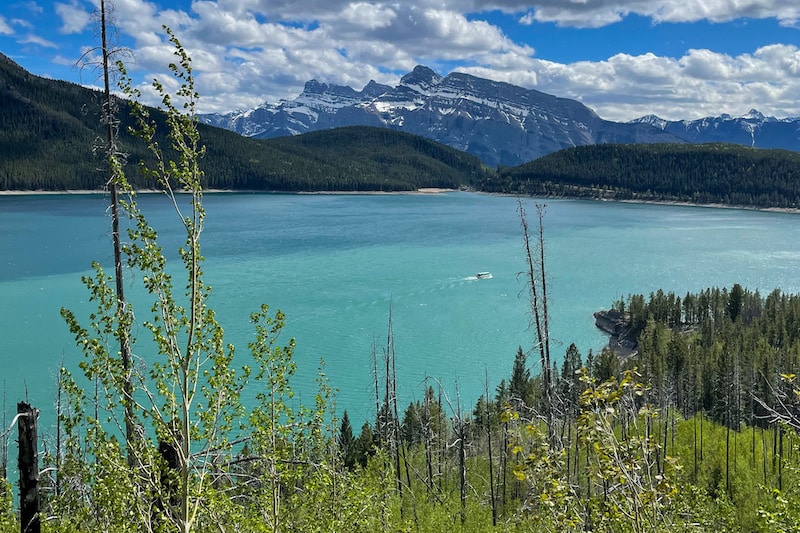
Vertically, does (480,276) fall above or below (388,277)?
below

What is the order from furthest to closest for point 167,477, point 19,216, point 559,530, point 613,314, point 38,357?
point 19,216, point 613,314, point 38,357, point 167,477, point 559,530

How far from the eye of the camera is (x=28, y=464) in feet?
20.0

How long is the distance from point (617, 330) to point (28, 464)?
5560 cm

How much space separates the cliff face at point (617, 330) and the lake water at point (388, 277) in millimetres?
1181

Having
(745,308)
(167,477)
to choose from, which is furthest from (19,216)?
(167,477)

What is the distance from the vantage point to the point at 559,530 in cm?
589

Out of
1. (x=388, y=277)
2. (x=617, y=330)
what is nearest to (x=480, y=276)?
(x=388, y=277)

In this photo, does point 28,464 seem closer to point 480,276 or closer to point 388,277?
point 388,277

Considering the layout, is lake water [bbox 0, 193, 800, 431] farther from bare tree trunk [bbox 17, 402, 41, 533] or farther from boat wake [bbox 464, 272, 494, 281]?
bare tree trunk [bbox 17, 402, 41, 533]

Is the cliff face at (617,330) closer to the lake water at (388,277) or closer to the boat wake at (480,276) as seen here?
the lake water at (388,277)

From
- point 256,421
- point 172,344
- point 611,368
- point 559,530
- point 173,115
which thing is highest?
Answer: point 173,115

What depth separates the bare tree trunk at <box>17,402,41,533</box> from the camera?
19.8 ft

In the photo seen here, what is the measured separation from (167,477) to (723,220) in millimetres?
163568

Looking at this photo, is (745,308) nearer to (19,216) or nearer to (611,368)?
(611,368)
